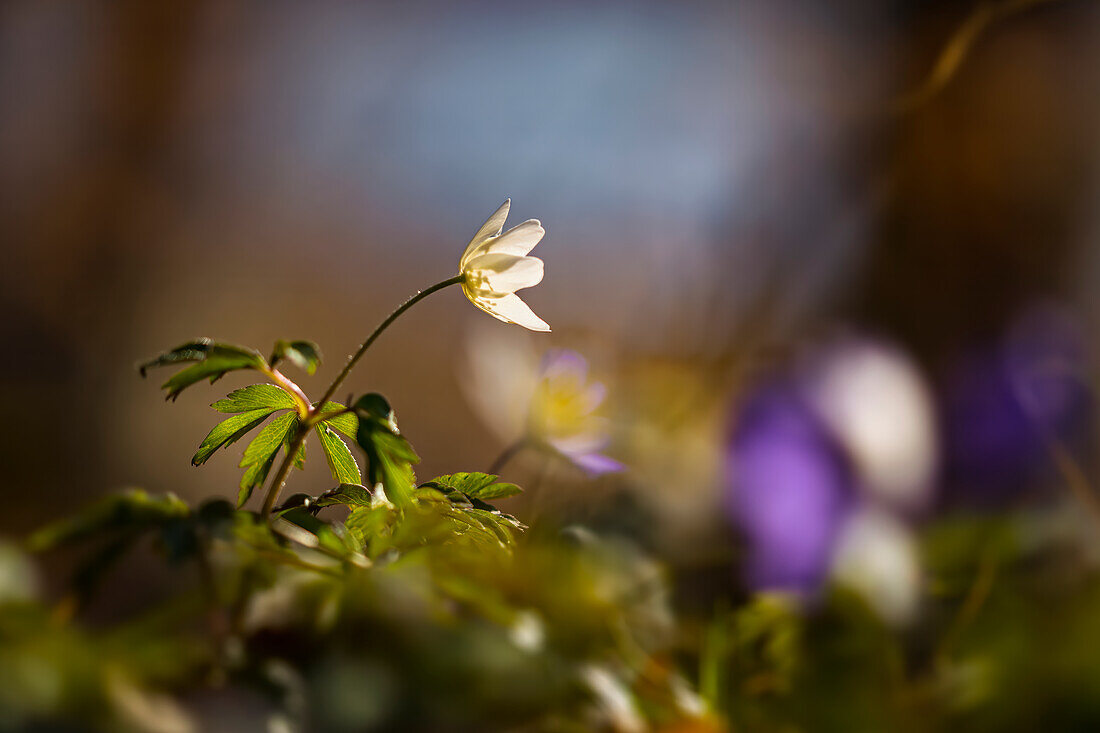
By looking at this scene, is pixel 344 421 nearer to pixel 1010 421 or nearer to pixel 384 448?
pixel 384 448

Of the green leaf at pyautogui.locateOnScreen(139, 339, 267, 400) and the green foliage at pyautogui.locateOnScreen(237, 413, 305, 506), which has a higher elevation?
the green leaf at pyautogui.locateOnScreen(139, 339, 267, 400)

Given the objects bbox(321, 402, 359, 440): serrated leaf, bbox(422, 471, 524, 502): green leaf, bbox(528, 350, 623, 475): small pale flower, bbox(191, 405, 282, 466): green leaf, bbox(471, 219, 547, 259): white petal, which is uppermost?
bbox(471, 219, 547, 259): white petal

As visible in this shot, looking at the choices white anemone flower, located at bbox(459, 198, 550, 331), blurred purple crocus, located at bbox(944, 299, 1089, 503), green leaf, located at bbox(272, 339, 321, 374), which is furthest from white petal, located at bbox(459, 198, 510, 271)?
blurred purple crocus, located at bbox(944, 299, 1089, 503)

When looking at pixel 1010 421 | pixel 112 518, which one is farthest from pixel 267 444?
pixel 1010 421

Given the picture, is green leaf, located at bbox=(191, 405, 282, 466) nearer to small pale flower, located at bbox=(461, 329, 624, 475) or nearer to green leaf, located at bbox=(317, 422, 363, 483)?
green leaf, located at bbox=(317, 422, 363, 483)

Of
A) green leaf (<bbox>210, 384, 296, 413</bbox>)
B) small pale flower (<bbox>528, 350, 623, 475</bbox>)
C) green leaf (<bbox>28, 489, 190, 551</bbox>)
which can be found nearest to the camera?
green leaf (<bbox>28, 489, 190, 551</bbox>)

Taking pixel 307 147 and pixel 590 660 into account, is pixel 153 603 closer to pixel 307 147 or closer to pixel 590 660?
pixel 590 660

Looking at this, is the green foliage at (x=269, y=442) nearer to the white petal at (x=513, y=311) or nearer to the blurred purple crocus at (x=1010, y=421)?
the white petal at (x=513, y=311)
